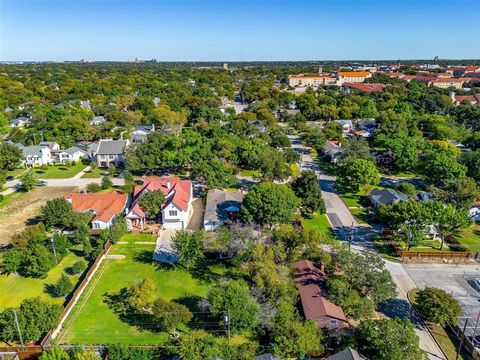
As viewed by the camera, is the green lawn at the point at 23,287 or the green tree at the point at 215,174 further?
the green tree at the point at 215,174

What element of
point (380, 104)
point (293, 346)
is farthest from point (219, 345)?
point (380, 104)

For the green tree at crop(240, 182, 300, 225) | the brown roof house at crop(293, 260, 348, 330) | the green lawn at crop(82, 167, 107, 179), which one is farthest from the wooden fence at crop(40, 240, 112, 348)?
the green lawn at crop(82, 167, 107, 179)

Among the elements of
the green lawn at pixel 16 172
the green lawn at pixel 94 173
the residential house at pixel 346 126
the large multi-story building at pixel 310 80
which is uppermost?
the large multi-story building at pixel 310 80

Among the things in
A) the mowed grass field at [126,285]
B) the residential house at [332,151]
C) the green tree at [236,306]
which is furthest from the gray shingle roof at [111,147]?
the green tree at [236,306]

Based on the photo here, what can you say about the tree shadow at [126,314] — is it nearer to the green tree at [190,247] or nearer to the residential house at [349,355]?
the green tree at [190,247]

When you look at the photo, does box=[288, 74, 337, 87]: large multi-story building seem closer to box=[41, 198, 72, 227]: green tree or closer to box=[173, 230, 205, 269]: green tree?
box=[41, 198, 72, 227]: green tree

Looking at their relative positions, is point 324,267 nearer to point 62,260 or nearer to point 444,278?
point 444,278
